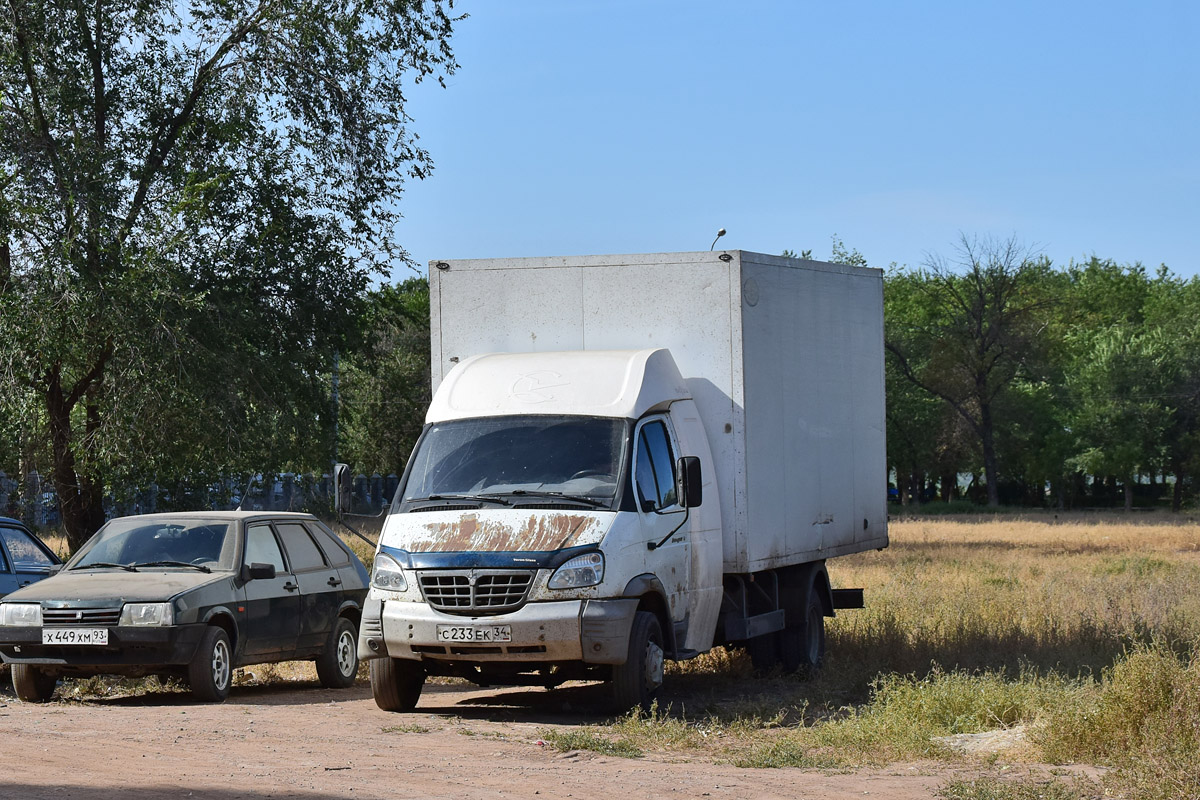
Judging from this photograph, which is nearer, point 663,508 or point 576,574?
point 576,574

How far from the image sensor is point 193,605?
1155 cm

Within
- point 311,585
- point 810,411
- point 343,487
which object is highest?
point 810,411

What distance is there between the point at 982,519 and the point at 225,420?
43.9 metres

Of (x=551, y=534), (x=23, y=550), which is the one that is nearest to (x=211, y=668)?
(x=23, y=550)

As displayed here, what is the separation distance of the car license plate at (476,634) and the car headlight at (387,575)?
51 cm

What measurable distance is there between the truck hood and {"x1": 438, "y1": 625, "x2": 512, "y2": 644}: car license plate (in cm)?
53

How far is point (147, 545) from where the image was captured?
12586mm

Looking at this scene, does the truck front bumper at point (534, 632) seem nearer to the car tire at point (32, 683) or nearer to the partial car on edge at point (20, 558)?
the car tire at point (32, 683)

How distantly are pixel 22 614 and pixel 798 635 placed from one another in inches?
267

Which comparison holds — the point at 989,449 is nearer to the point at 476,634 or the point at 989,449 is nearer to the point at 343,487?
the point at 343,487

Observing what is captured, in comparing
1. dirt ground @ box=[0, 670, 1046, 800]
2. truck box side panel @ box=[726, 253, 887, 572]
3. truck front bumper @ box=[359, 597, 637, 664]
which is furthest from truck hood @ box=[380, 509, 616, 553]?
truck box side panel @ box=[726, 253, 887, 572]

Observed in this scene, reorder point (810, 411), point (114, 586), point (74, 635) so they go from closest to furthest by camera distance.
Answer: point (74, 635) → point (114, 586) → point (810, 411)

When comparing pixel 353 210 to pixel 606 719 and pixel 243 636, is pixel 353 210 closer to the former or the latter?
pixel 243 636

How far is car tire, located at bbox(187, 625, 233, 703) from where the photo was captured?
11.5 metres
